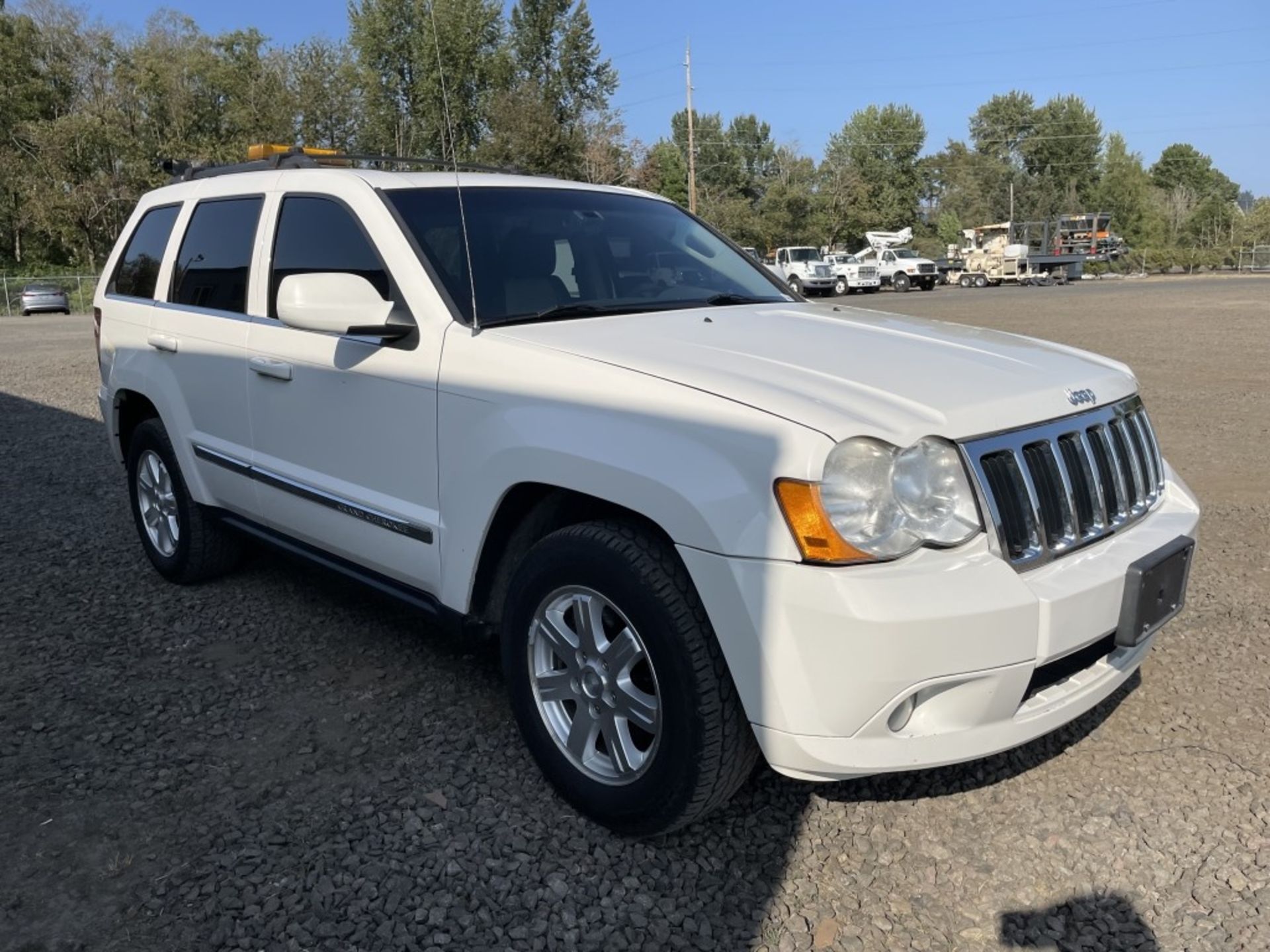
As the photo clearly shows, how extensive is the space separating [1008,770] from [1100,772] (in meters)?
0.27

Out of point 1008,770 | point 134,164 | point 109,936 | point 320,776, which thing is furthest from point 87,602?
point 134,164

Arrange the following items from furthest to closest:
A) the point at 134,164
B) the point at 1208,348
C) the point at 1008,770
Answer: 1. the point at 134,164
2. the point at 1208,348
3. the point at 1008,770

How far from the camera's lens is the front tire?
8.19 feet

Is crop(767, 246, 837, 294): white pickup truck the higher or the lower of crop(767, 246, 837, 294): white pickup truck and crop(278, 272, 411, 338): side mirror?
the lower

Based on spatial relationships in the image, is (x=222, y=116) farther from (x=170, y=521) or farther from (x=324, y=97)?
(x=170, y=521)

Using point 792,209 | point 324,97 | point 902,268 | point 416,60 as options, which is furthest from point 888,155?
point 416,60

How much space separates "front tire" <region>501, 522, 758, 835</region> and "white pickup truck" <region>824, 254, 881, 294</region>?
43183 millimetres

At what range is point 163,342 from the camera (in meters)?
4.65

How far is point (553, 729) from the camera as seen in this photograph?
9.77 ft

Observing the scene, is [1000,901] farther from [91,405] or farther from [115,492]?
[91,405]

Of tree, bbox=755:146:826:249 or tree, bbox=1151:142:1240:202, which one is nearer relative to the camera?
tree, bbox=755:146:826:249

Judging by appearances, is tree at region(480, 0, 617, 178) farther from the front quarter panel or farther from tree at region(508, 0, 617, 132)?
the front quarter panel

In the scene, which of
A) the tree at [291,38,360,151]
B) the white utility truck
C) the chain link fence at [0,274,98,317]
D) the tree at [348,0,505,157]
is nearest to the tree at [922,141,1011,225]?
the white utility truck

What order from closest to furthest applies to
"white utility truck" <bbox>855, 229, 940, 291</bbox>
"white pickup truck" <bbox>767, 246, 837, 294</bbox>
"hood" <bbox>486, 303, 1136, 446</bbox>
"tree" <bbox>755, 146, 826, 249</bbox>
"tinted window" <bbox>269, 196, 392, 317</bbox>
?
"hood" <bbox>486, 303, 1136, 446</bbox>, "tinted window" <bbox>269, 196, 392, 317</bbox>, "white pickup truck" <bbox>767, 246, 837, 294</bbox>, "white utility truck" <bbox>855, 229, 940, 291</bbox>, "tree" <bbox>755, 146, 826, 249</bbox>
